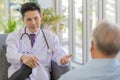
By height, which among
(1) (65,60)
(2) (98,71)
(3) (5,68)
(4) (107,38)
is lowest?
(3) (5,68)

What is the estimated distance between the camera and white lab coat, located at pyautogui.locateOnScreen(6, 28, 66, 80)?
279cm

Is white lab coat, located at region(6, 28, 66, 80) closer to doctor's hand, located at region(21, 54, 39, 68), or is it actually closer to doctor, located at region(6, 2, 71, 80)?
doctor, located at region(6, 2, 71, 80)

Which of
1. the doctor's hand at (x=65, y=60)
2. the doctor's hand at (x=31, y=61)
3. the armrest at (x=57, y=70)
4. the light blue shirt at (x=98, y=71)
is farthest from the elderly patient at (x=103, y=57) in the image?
the armrest at (x=57, y=70)

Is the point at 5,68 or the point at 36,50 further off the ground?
the point at 36,50

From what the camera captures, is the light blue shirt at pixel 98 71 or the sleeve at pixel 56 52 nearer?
the light blue shirt at pixel 98 71

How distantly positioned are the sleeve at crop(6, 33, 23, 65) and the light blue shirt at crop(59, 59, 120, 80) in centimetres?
133

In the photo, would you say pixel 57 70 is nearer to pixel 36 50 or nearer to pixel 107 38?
pixel 36 50

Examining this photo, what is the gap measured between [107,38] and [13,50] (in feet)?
5.11

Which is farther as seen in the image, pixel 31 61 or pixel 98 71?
pixel 31 61

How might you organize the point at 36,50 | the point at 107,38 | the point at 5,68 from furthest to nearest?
the point at 5,68 < the point at 36,50 < the point at 107,38

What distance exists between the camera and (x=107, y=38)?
1.40 m

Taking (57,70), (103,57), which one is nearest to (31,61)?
(57,70)

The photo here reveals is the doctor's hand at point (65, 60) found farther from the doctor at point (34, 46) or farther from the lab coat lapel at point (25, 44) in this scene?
the lab coat lapel at point (25, 44)

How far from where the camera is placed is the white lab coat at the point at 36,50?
2.79 metres
